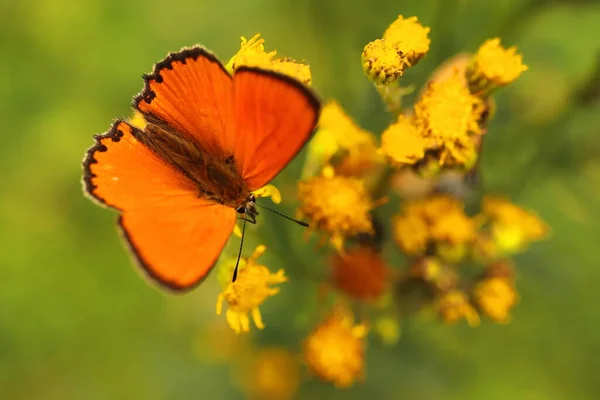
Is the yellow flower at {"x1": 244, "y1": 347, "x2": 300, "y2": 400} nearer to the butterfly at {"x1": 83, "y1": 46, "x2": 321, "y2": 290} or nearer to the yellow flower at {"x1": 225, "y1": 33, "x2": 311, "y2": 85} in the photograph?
the butterfly at {"x1": 83, "y1": 46, "x2": 321, "y2": 290}

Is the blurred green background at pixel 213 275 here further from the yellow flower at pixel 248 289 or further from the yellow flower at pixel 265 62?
the yellow flower at pixel 265 62

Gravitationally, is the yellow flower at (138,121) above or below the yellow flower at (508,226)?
below

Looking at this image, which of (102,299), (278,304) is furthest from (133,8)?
(278,304)

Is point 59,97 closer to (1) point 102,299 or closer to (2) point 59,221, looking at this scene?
(2) point 59,221

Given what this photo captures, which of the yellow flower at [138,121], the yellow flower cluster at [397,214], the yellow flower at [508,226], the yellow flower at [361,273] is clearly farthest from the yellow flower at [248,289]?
the yellow flower at [508,226]

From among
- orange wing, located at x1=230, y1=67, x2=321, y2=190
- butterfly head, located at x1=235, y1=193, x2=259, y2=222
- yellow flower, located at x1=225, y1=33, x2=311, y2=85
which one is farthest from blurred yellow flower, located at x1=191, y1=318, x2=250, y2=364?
yellow flower, located at x1=225, y1=33, x2=311, y2=85

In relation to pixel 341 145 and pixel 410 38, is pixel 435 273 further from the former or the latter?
pixel 410 38

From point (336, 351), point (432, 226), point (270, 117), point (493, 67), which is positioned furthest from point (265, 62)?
point (336, 351)

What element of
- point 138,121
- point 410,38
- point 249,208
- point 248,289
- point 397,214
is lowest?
point 248,289
